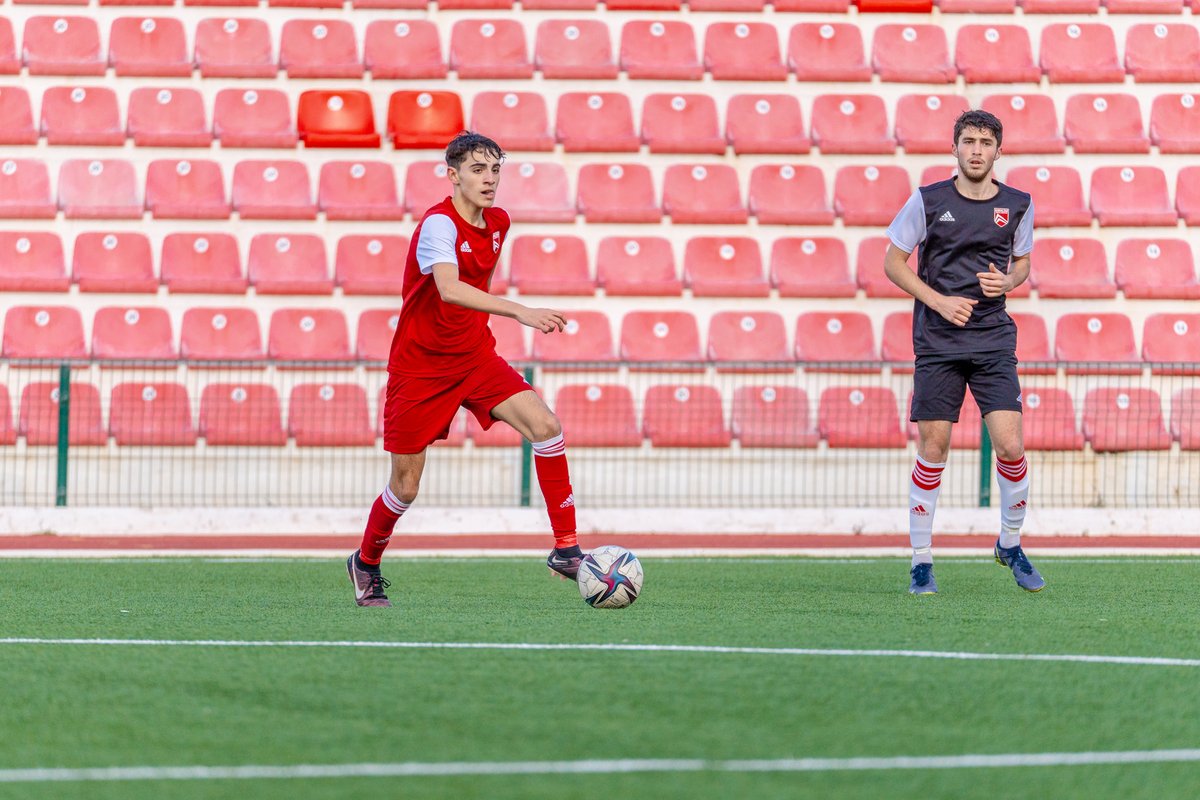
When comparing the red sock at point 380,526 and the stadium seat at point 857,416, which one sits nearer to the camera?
the red sock at point 380,526

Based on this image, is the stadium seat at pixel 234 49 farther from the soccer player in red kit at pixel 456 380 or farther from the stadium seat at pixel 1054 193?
the soccer player in red kit at pixel 456 380

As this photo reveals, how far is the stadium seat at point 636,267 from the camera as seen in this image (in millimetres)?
11938

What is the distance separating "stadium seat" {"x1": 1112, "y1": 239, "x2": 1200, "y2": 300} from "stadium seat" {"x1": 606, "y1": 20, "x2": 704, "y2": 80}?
3.67 m

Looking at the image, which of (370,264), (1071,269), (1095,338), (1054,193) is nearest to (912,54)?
(1054,193)

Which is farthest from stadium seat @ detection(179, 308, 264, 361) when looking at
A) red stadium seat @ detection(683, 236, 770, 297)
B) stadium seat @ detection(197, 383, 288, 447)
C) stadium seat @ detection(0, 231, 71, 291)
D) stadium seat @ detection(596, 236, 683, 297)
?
red stadium seat @ detection(683, 236, 770, 297)

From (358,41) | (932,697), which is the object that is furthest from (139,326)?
(932,697)

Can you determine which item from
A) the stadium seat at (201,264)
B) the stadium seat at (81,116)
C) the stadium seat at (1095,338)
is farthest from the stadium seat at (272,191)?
the stadium seat at (1095,338)

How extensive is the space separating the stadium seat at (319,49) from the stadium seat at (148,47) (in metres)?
0.82

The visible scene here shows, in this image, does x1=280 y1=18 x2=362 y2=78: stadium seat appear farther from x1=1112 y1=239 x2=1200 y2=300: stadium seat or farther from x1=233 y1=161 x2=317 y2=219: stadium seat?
x1=1112 y1=239 x2=1200 y2=300: stadium seat

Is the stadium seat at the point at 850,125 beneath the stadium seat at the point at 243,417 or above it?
above

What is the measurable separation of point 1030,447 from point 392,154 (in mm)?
5415

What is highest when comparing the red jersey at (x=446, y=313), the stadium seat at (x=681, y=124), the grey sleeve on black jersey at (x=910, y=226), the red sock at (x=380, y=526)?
the stadium seat at (x=681, y=124)

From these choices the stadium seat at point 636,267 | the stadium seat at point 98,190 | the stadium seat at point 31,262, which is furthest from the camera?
the stadium seat at point 98,190

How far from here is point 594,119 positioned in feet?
41.6
